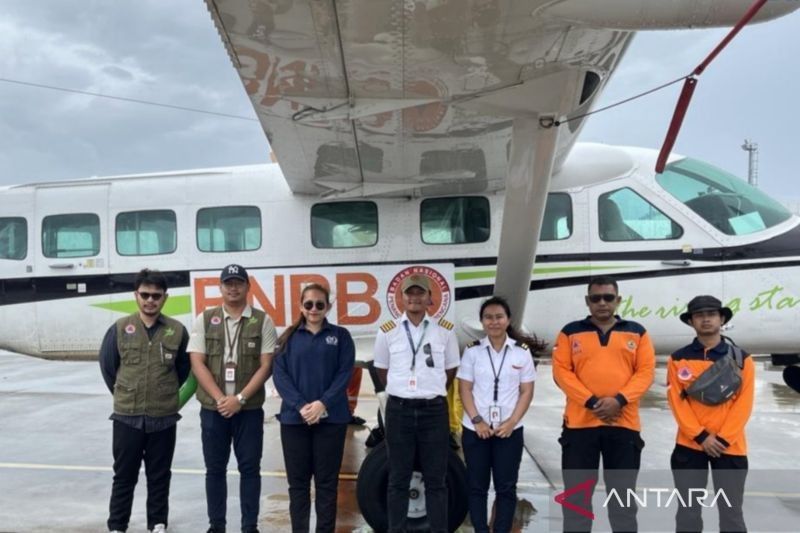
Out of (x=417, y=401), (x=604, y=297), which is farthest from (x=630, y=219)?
(x=417, y=401)

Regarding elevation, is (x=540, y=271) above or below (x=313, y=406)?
above

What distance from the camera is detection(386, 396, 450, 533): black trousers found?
12.4 feet

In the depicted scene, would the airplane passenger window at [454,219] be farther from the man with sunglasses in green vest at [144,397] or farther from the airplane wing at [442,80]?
the man with sunglasses in green vest at [144,397]

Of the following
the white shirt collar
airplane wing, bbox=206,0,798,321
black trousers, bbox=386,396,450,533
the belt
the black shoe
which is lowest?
the black shoe

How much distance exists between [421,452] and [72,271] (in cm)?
434

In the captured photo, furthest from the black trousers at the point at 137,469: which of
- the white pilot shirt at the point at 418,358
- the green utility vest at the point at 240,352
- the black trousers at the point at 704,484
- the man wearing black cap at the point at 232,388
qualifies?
the black trousers at the point at 704,484

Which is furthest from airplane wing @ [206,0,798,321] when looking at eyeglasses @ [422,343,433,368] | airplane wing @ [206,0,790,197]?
eyeglasses @ [422,343,433,368]

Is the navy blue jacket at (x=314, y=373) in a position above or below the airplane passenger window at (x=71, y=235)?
below

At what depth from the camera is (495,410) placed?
3.79m

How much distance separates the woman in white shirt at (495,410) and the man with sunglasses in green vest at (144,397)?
76.9 inches

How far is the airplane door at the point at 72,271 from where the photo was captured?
248 inches

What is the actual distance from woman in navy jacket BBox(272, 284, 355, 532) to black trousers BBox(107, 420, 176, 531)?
0.91m

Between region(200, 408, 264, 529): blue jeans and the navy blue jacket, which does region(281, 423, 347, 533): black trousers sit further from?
region(200, 408, 264, 529): blue jeans

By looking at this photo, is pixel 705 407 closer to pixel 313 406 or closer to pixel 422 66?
pixel 313 406
